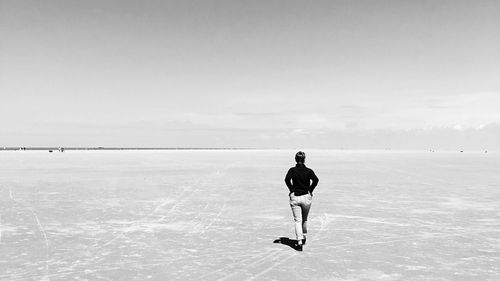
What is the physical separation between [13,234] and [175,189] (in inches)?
409

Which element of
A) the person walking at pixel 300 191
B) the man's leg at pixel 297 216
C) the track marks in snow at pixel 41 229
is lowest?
the track marks in snow at pixel 41 229

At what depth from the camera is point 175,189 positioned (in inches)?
818

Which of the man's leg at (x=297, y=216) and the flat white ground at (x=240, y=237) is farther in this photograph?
the man's leg at (x=297, y=216)

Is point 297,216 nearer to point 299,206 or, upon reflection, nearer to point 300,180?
point 299,206

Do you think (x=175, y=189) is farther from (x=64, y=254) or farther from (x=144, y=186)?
(x=64, y=254)

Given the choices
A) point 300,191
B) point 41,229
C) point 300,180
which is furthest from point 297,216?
point 41,229

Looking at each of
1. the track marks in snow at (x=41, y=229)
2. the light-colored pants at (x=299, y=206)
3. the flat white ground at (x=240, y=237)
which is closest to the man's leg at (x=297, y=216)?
the light-colored pants at (x=299, y=206)

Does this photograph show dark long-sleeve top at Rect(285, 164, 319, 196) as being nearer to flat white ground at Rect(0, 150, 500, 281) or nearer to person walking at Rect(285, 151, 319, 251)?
person walking at Rect(285, 151, 319, 251)

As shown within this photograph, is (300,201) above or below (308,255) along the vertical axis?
above

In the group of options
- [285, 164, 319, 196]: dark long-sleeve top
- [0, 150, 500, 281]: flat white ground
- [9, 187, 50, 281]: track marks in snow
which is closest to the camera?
[9, 187, 50, 281]: track marks in snow

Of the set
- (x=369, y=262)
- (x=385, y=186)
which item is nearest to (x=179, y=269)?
(x=369, y=262)

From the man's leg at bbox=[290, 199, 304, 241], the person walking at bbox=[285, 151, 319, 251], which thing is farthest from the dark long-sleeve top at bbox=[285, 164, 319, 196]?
the man's leg at bbox=[290, 199, 304, 241]

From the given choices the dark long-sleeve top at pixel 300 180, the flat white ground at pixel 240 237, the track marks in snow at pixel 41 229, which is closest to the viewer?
the track marks in snow at pixel 41 229

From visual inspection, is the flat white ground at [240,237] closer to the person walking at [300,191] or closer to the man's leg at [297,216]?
the man's leg at [297,216]
